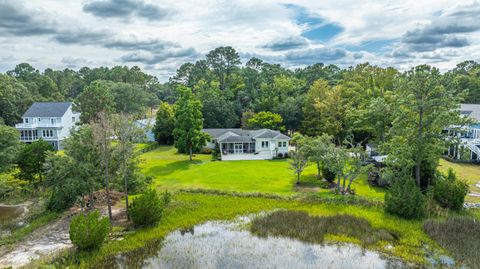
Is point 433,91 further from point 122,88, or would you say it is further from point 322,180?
point 122,88

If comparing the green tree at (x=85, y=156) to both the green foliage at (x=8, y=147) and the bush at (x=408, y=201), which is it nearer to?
the green foliage at (x=8, y=147)

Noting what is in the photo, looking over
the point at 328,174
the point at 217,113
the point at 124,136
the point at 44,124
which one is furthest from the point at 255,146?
the point at 44,124

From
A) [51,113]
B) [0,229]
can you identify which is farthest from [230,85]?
[0,229]

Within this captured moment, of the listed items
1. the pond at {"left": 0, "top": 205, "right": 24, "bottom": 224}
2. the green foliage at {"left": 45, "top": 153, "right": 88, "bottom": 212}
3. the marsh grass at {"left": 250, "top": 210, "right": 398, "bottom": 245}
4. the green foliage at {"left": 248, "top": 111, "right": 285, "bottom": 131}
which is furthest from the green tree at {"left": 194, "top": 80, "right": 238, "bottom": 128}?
the marsh grass at {"left": 250, "top": 210, "right": 398, "bottom": 245}

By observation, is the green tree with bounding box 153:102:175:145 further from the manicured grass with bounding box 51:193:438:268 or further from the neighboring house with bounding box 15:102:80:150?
the manicured grass with bounding box 51:193:438:268

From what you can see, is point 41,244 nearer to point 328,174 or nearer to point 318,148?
point 318,148

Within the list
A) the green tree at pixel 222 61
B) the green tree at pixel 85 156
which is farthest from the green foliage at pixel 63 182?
the green tree at pixel 222 61
